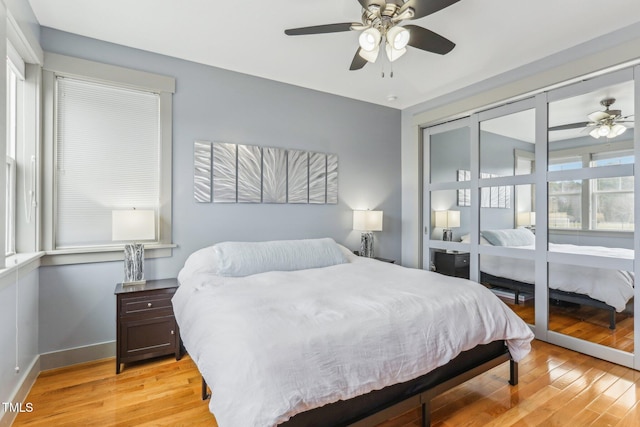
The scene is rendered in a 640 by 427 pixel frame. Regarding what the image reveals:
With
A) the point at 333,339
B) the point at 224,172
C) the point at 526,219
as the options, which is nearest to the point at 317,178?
the point at 224,172

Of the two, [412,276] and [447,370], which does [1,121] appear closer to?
[412,276]

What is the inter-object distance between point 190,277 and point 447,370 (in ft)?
6.49

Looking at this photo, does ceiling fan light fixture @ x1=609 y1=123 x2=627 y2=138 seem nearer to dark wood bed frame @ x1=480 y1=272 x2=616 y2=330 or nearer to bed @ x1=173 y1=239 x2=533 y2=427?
dark wood bed frame @ x1=480 y1=272 x2=616 y2=330

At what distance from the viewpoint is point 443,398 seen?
7.20 ft

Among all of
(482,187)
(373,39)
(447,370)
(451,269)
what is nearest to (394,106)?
(482,187)

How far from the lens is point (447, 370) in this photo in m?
2.00

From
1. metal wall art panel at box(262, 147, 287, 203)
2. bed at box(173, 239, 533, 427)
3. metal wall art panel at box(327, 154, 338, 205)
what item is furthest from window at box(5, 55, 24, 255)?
metal wall art panel at box(327, 154, 338, 205)

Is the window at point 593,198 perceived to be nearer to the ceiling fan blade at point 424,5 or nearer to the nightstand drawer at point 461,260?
the nightstand drawer at point 461,260

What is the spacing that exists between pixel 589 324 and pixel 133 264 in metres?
4.13

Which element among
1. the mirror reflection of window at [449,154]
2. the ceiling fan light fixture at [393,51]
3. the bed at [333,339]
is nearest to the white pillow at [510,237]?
the mirror reflection of window at [449,154]

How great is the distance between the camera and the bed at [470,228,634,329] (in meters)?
2.71

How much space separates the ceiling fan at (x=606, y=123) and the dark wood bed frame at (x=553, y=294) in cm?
146

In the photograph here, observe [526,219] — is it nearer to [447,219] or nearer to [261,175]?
[447,219]

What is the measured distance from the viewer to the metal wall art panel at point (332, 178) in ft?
13.0
